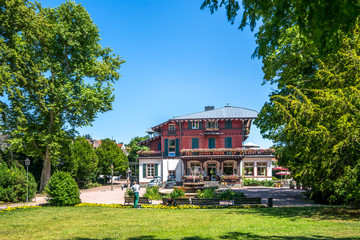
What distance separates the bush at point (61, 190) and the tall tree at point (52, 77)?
7912mm

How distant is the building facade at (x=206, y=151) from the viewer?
4184cm

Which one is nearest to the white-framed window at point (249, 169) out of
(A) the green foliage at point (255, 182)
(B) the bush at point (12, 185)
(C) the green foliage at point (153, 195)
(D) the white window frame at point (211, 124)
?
(A) the green foliage at point (255, 182)

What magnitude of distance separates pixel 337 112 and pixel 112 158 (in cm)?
4601

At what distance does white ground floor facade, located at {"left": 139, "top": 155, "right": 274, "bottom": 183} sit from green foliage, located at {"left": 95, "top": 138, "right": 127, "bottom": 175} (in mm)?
9077

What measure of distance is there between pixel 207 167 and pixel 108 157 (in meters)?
19.5

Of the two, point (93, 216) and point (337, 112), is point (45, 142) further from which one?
point (337, 112)

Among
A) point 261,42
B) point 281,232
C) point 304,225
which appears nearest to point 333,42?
point 261,42

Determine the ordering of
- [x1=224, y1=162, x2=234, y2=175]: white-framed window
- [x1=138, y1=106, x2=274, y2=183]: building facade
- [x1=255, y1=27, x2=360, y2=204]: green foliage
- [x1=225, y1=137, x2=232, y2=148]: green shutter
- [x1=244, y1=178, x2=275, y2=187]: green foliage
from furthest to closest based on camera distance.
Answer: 1. [x1=225, y1=137, x2=232, y2=148]: green shutter
2. [x1=224, y1=162, x2=234, y2=175]: white-framed window
3. [x1=138, y1=106, x2=274, y2=183]: building facade
4. [x1=244, y1=178, x2=275, y2=187]: green foliage
5. [x1=255, y1=27, x2=360, y2=204]: green foliage

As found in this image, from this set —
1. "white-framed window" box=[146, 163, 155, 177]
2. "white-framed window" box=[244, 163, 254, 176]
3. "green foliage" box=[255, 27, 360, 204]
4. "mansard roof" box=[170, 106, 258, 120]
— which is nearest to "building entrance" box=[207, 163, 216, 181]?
"white-framed window" box=[244, 163, 254, 176]

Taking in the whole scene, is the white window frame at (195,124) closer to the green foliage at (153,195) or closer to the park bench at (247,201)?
the green foliage at (153,195)

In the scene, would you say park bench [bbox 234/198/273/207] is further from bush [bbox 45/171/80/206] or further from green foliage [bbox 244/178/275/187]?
green foliage [bbox 244/178/275/187]

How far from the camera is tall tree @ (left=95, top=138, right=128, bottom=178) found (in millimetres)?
53550

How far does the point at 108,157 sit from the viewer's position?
54062mm

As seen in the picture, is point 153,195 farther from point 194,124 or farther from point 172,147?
point 194,124
